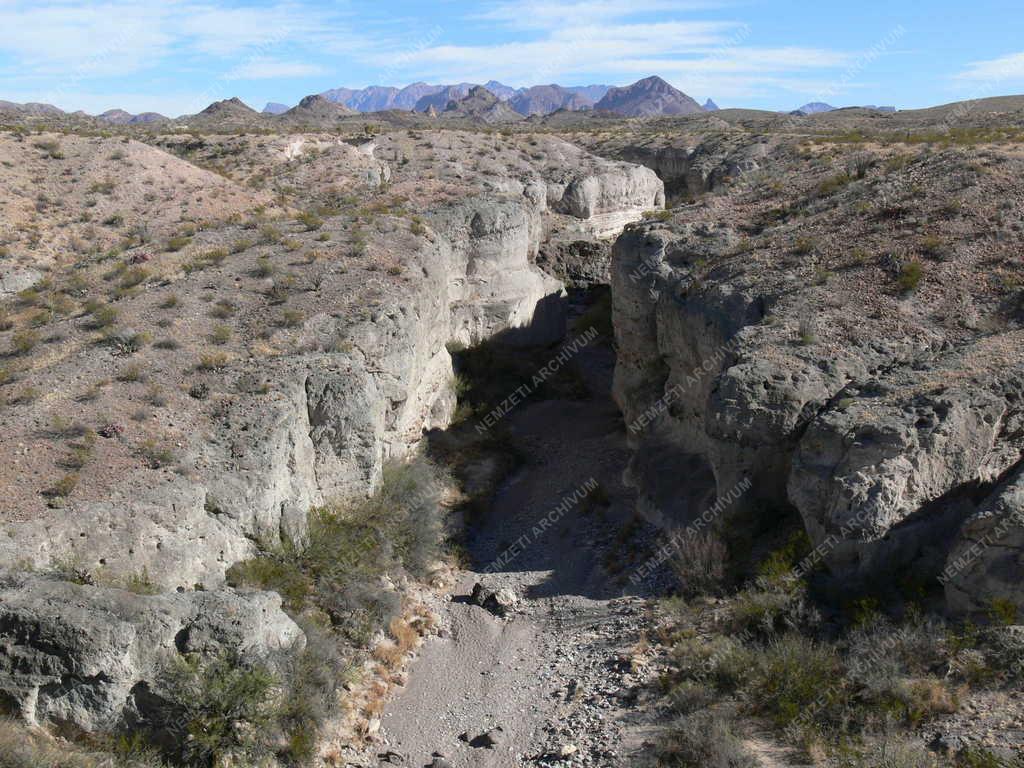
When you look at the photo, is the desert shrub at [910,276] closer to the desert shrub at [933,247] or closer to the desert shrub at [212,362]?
the desert shrub at [933,247]

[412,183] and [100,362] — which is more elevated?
[412,183]

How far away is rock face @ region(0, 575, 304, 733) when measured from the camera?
367 inches

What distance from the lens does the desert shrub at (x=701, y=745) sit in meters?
9.84

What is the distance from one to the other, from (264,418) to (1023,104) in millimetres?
83990

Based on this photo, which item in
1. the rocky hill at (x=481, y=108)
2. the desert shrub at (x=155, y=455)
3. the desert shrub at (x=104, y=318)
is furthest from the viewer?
the rocky hill at (x=481, y=108)

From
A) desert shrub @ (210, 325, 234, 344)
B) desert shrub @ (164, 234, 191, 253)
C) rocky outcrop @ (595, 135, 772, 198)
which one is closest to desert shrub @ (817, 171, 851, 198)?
desert shrub @ (210, 325, 234, 344)

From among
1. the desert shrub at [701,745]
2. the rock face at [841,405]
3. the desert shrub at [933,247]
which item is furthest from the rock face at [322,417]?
the desert shrub at [933,247]

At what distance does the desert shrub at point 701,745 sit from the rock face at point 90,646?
5.26 meters

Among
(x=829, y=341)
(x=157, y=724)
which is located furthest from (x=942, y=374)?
(x=157, y=724)

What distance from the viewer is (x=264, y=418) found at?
565 inches

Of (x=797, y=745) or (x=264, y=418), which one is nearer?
(x=797, y=745)

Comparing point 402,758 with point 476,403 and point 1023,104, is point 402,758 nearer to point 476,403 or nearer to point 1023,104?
point 476,403

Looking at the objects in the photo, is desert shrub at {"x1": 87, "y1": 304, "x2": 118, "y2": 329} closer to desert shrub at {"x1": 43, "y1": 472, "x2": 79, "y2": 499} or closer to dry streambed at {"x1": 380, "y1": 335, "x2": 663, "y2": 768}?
desert shrub at {"x1": 43, "y1": 472, "x2": 79, "y2": 499}

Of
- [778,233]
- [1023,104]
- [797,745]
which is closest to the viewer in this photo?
[797,745]
